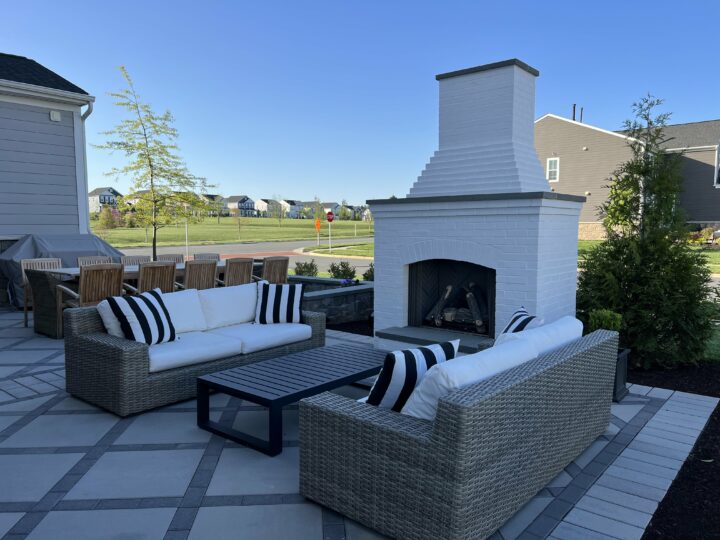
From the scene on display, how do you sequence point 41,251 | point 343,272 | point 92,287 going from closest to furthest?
1. point 92,287
2. point 41,251
3. point 343,272

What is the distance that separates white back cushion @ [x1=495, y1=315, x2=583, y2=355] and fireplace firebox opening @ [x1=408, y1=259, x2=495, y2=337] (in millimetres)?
1859

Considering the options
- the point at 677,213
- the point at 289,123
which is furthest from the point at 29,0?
the point at 289,123

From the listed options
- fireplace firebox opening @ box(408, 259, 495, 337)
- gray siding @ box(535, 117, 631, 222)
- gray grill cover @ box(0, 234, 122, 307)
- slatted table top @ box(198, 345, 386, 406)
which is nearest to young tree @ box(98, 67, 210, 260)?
gray grill cover @ box(0, 234, 122, 307)

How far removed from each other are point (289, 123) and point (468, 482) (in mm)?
22481

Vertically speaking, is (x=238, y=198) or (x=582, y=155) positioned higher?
(x=238, y=198)

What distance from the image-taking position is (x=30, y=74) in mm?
9117

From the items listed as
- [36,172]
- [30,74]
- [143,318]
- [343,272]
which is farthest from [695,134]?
[143,318]

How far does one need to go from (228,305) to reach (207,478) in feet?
8.01

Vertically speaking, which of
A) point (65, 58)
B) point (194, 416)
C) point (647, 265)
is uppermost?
point (65, 58)

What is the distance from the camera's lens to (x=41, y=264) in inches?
309

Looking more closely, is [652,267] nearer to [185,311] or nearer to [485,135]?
[485,135]

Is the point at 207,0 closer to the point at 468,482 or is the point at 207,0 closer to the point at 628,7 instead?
the point at 628,7

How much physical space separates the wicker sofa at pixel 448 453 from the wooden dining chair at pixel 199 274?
5016mm

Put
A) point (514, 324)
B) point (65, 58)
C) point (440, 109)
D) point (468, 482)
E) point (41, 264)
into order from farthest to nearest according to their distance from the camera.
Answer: point (65, 58), point (41, 264), point (440, 109), point (514, 324), point (468, 482)
